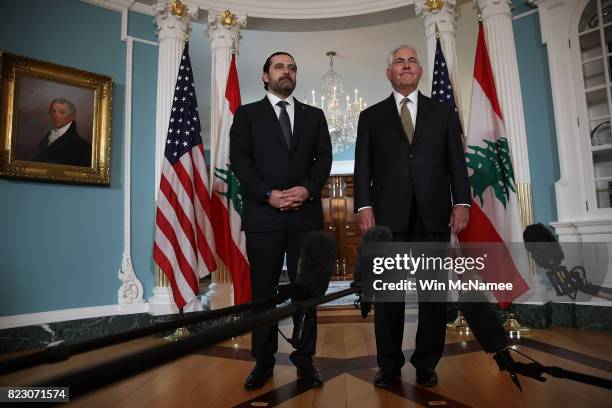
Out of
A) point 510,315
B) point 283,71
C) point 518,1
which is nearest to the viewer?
point 283,71

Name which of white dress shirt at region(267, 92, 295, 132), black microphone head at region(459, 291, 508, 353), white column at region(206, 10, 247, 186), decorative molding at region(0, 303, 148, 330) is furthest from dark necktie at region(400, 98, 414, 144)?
decorative molding at region(0, 303, 148, 330)

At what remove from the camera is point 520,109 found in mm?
3477

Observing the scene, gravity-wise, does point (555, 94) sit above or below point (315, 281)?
above

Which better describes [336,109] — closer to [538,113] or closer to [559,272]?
[538,113]

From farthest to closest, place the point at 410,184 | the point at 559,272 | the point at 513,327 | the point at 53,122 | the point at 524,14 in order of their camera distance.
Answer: the point at 524,14 < the point at 53,122 < the point at 513,327 < the point at 410,184 < the point at 559,272

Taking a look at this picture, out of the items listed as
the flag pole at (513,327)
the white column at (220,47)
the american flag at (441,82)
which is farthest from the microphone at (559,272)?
the white column at (220,47)

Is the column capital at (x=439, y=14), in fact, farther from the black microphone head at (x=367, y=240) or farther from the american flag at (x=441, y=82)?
the black microphone head at (x=367, y=240)

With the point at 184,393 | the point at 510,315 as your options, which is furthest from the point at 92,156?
the point at 510,315

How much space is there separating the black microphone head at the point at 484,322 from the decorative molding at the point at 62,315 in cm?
305

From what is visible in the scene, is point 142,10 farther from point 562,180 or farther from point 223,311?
point 562,180

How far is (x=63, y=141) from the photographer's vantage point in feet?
10.6

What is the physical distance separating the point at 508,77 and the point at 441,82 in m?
0.64

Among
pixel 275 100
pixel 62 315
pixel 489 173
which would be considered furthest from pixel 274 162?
pixel 62 315

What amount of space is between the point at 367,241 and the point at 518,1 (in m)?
3.69
